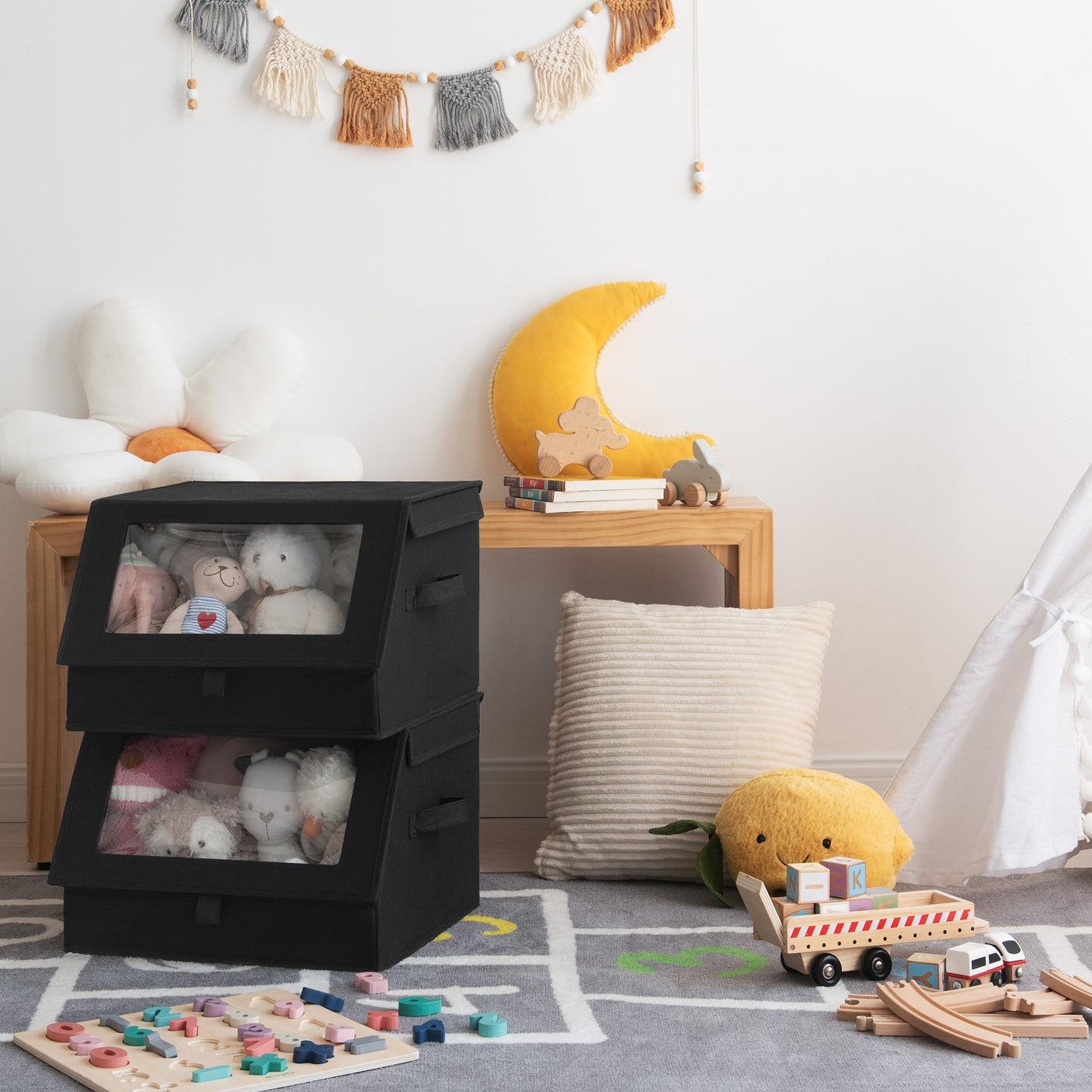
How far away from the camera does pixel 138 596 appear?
140 centimetres

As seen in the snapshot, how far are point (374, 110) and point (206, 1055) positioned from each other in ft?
5.00

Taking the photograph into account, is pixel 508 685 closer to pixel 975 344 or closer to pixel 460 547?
pixel 460 547

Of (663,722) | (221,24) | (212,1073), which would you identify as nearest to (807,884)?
(663,722)

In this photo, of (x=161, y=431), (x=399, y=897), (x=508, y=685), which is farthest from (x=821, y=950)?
(x=161, y=431)

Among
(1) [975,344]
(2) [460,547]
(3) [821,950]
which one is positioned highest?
(1) [975,344]

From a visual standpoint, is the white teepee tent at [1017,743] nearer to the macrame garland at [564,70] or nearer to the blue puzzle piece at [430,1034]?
the blue puzzle piece at [430,1034]

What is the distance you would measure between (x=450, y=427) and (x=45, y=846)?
94cm

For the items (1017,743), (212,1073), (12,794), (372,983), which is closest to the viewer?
(212,1073)

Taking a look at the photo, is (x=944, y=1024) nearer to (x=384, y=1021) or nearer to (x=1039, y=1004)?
(x=1039, y=1004)

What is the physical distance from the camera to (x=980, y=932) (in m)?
1.42

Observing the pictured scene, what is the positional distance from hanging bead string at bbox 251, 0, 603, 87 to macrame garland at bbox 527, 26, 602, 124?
2 cm

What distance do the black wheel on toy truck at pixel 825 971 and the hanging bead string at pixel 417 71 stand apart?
1.51m

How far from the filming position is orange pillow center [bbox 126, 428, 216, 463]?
77.3 inches

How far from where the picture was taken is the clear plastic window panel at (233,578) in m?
1.36
